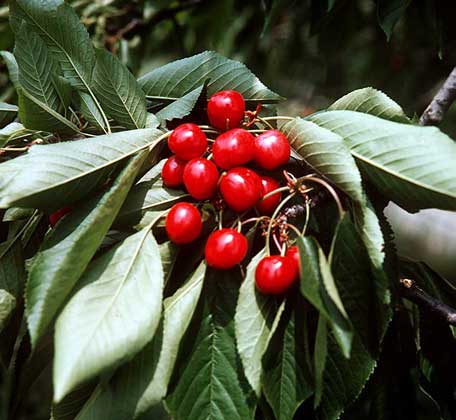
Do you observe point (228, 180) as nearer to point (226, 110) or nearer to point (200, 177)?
point (200, 177)

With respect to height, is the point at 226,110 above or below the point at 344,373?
above

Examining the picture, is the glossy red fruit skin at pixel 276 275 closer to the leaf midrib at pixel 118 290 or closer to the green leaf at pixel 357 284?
the green leaf at pixel 357 284

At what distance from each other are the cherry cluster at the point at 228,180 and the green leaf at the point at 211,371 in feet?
0.26

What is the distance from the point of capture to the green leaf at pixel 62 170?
0.88 metres

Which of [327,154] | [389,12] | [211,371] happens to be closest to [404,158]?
[327,154]

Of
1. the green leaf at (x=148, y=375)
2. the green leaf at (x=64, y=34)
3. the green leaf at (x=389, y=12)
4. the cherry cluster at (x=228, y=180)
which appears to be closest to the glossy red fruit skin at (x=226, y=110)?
the cherry cluster at (x=228, y=180)

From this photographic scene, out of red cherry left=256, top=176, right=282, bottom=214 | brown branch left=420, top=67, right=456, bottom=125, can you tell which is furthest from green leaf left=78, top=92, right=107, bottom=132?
brown branch left=420, top=67, right=456, bottom=125

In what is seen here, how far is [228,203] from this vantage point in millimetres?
952

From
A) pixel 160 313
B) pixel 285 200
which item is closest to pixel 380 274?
pixel 285 200

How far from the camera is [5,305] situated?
40.9 inches

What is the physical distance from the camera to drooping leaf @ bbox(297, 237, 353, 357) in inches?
30.1

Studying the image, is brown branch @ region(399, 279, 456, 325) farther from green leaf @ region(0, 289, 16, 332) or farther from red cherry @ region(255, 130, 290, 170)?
green leaf @ region(0, 289, 16, 332)

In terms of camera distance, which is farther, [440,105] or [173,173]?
[440,105]

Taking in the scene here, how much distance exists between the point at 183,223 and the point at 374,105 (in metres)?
0.39
